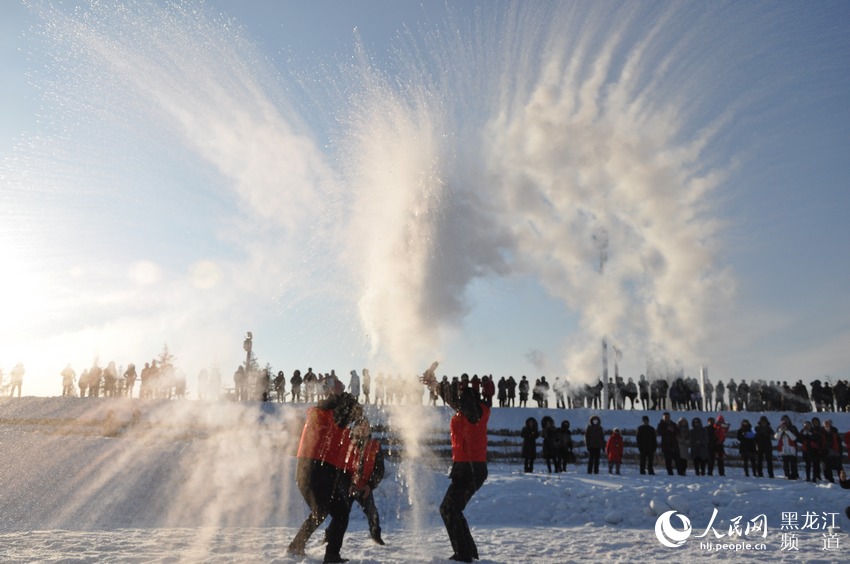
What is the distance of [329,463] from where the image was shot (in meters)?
7.36

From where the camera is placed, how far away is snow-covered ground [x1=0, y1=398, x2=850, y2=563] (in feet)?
28.9

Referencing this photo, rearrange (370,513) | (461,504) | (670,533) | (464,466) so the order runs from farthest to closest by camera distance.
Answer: (670,533)
(370,513)
(464,466)
(461,504)

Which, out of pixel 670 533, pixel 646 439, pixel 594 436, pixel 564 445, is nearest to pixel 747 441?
pixel 646 439

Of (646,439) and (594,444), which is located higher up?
(646,439)

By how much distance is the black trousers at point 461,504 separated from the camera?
7328mm

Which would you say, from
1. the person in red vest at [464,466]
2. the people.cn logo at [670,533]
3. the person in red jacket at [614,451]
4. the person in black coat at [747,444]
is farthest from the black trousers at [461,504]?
the person in black coat at [747,444]

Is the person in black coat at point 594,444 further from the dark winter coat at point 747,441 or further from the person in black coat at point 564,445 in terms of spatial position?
the dark winter coat at point 747,441

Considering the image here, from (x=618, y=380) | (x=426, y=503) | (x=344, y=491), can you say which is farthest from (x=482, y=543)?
(x=618, y=380)

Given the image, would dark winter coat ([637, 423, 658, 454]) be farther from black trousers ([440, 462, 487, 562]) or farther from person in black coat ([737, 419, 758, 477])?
black trousers ([440, 462, 487, 562])

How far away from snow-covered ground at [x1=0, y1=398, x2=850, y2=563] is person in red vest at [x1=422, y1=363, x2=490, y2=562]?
67 cm

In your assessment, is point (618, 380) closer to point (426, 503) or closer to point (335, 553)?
point (426, 503)

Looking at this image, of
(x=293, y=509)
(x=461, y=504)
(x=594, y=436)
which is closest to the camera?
(x=461, y=504)

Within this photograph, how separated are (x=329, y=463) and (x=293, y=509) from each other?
27.7 ft

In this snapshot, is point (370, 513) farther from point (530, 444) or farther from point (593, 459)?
point (593, 459)
